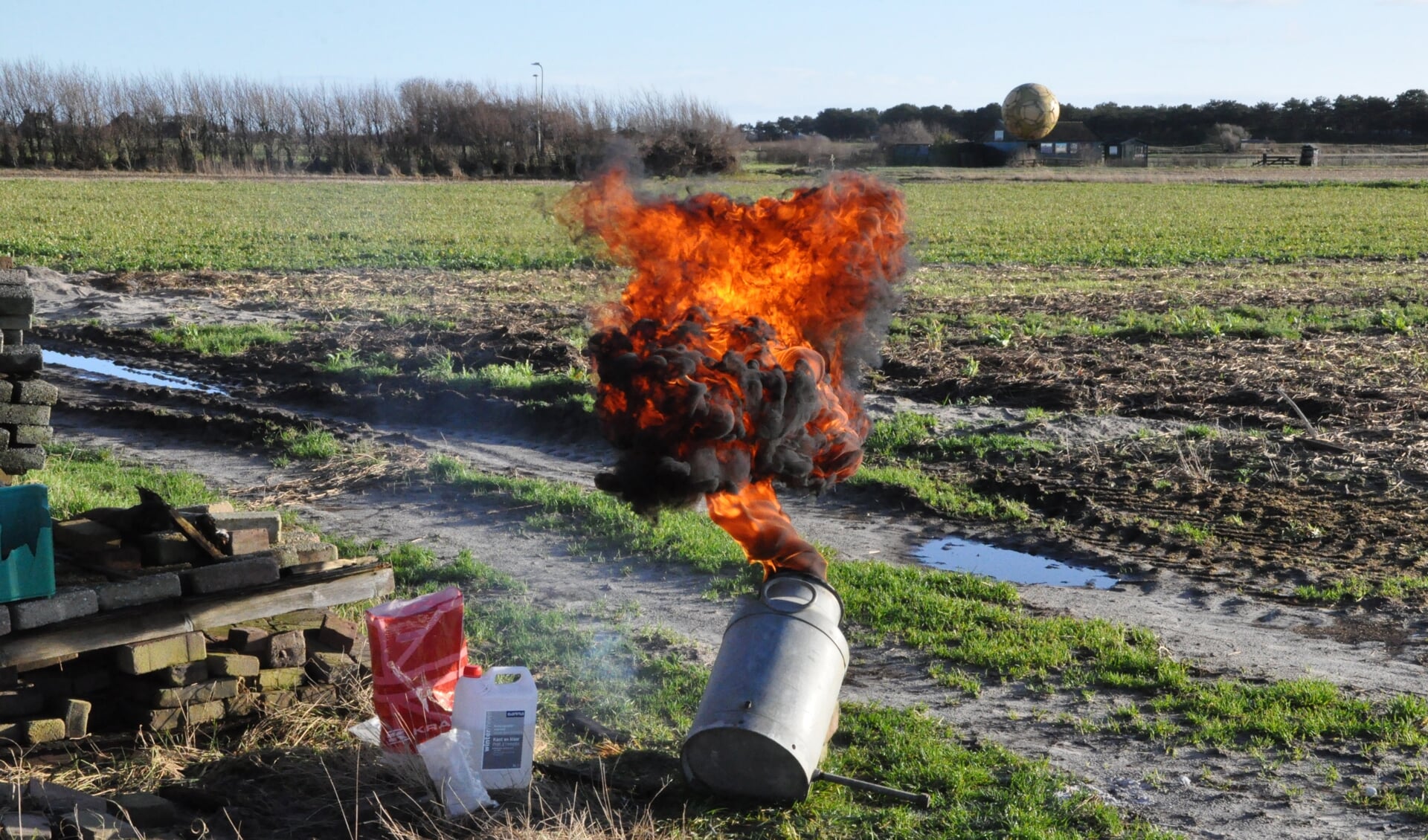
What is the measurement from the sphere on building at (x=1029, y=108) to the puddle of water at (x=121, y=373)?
4518 cm

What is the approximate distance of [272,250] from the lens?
2659 centimetres

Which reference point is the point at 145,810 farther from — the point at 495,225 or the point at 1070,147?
the point at 1070,147

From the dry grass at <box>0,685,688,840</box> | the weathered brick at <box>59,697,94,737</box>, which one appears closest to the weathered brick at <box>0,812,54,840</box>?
the dry grass at <box>0,685,688,840</box>

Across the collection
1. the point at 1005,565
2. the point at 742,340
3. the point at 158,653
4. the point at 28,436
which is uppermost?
the point at 742,340

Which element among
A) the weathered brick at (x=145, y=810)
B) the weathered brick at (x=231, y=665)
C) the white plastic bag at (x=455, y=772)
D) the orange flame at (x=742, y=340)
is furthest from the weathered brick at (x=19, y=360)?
the white plastic bag at (x=455, y=772)

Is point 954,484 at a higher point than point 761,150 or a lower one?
lower

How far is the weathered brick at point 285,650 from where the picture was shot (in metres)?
5.70

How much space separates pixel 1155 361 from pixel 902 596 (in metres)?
7.80

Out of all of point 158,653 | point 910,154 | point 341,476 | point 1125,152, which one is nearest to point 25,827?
point 158,653

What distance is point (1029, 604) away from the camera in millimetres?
7480

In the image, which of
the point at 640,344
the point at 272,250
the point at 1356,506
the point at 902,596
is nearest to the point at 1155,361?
the point at 1356,506

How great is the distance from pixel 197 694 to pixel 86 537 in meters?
1.04

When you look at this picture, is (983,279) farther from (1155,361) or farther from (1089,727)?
(1089,727)

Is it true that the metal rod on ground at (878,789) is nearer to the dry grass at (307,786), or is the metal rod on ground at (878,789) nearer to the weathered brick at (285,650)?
the dry grass at (307,786)
